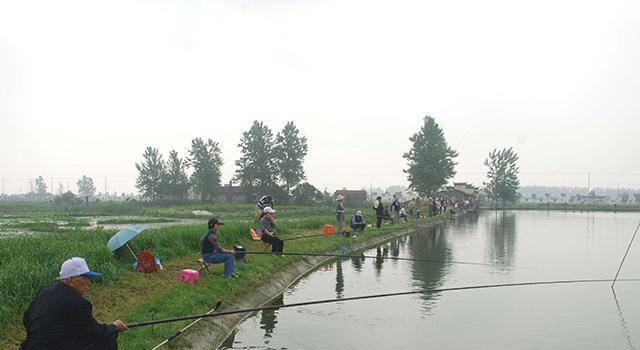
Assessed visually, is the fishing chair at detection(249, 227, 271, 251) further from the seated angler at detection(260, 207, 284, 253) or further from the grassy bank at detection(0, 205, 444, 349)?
the grassy bank at detection(0, 205, 444, 349)

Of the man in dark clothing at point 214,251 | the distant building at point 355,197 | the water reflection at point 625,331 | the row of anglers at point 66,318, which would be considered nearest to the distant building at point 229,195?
the distant building at point 355,197

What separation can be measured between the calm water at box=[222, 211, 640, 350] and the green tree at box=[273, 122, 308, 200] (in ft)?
173

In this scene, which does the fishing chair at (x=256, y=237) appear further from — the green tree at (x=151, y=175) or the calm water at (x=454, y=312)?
the green tree at (x=151, y=175)

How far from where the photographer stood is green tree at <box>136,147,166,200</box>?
80312mm

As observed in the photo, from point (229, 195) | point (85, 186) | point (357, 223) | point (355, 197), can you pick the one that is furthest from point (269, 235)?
point (85, 186)

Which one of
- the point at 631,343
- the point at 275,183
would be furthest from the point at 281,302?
the point at 275,183

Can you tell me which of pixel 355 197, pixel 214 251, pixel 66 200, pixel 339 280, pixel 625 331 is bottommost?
pixel 625 331

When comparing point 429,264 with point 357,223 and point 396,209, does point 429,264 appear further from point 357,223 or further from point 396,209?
point 396,209

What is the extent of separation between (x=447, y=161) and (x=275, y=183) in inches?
957

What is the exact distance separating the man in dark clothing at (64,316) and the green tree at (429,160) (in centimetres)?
6564

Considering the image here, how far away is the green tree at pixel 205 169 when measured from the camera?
78.6m

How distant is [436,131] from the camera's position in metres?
71.6

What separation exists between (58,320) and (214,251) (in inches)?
296

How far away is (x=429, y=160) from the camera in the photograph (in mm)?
69625
